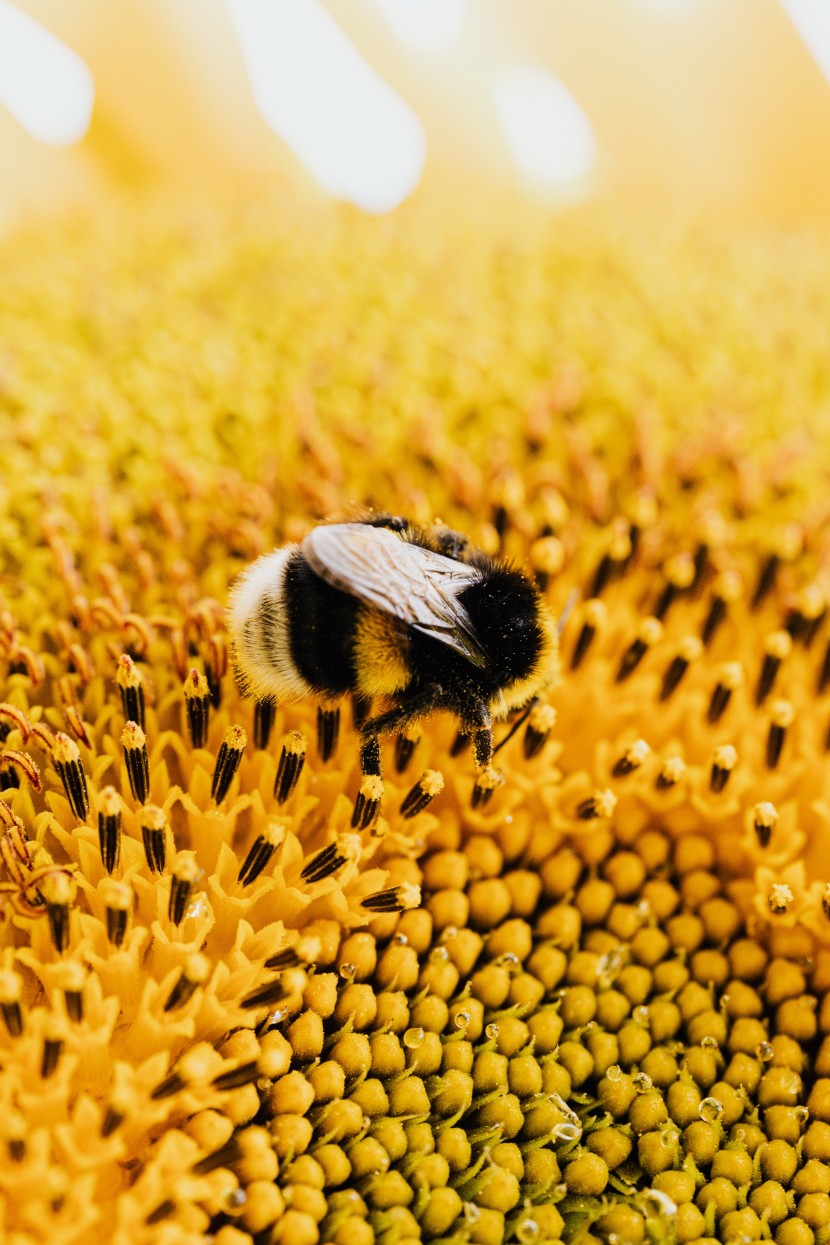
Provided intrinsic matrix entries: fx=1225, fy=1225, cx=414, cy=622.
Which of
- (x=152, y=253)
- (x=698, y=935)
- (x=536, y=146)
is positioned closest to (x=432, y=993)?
(x=698, y=935)

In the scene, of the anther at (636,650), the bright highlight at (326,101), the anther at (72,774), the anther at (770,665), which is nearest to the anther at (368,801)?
the anther at (72,774)

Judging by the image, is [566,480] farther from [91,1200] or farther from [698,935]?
[91,1200]

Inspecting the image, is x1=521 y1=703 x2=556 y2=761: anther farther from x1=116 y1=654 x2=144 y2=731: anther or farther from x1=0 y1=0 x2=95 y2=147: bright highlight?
x1=0 y1=0 x2=95 y2=147: bright highlight

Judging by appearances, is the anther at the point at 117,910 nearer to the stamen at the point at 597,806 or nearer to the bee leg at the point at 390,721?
the bee leg at the point at 390,721

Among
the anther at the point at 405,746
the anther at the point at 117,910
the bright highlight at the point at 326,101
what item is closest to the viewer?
the anther at the point at 117,910

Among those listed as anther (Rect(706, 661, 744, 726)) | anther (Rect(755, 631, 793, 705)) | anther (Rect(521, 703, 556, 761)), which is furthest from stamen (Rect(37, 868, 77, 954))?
anther (Rect(755, 631, 793, 705))
